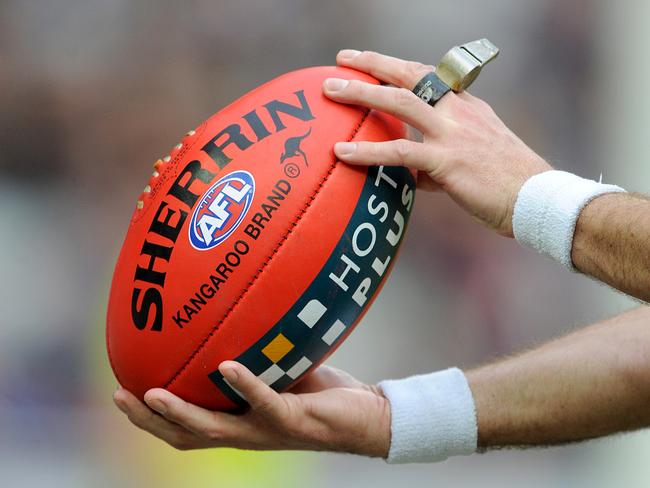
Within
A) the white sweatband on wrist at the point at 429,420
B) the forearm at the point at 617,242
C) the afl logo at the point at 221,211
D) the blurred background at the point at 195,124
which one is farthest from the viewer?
the blurred background at the point at 195,124

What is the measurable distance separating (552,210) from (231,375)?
674mm

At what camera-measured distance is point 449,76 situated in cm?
201

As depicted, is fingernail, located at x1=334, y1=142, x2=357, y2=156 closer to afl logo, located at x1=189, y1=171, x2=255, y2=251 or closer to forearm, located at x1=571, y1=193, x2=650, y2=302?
afl logo, located at x1=189, y1=171, x2=255, y2=251

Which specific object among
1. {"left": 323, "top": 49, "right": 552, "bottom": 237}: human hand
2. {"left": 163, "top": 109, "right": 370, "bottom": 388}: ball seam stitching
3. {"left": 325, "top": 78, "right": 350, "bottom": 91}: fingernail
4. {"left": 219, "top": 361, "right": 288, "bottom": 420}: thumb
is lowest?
{"left": 219, "top": 361, "right": 288, "bottom": 420}: thumb

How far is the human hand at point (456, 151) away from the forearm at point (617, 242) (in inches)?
5.5

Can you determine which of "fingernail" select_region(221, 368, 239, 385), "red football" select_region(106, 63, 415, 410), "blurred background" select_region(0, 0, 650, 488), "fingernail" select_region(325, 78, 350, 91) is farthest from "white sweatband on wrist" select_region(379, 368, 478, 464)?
"blurred background" select_region(0, 0, 650, 488)

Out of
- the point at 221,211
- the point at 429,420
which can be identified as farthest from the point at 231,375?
the point at 429,420

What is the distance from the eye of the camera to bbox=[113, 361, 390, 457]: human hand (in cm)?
194

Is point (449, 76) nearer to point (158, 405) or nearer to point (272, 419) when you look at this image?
point (272, 419)

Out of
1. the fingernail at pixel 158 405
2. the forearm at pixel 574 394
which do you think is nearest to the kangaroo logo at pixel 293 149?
the fingernail at pixel 158 405

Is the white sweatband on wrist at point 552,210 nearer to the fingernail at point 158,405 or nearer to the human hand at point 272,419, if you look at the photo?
the human hand at point 272,419

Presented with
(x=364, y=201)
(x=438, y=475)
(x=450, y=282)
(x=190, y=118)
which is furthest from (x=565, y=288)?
(x=364, y=201)

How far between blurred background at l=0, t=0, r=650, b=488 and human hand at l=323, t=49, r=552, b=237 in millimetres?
2296

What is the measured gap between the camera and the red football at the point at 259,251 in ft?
6.26
